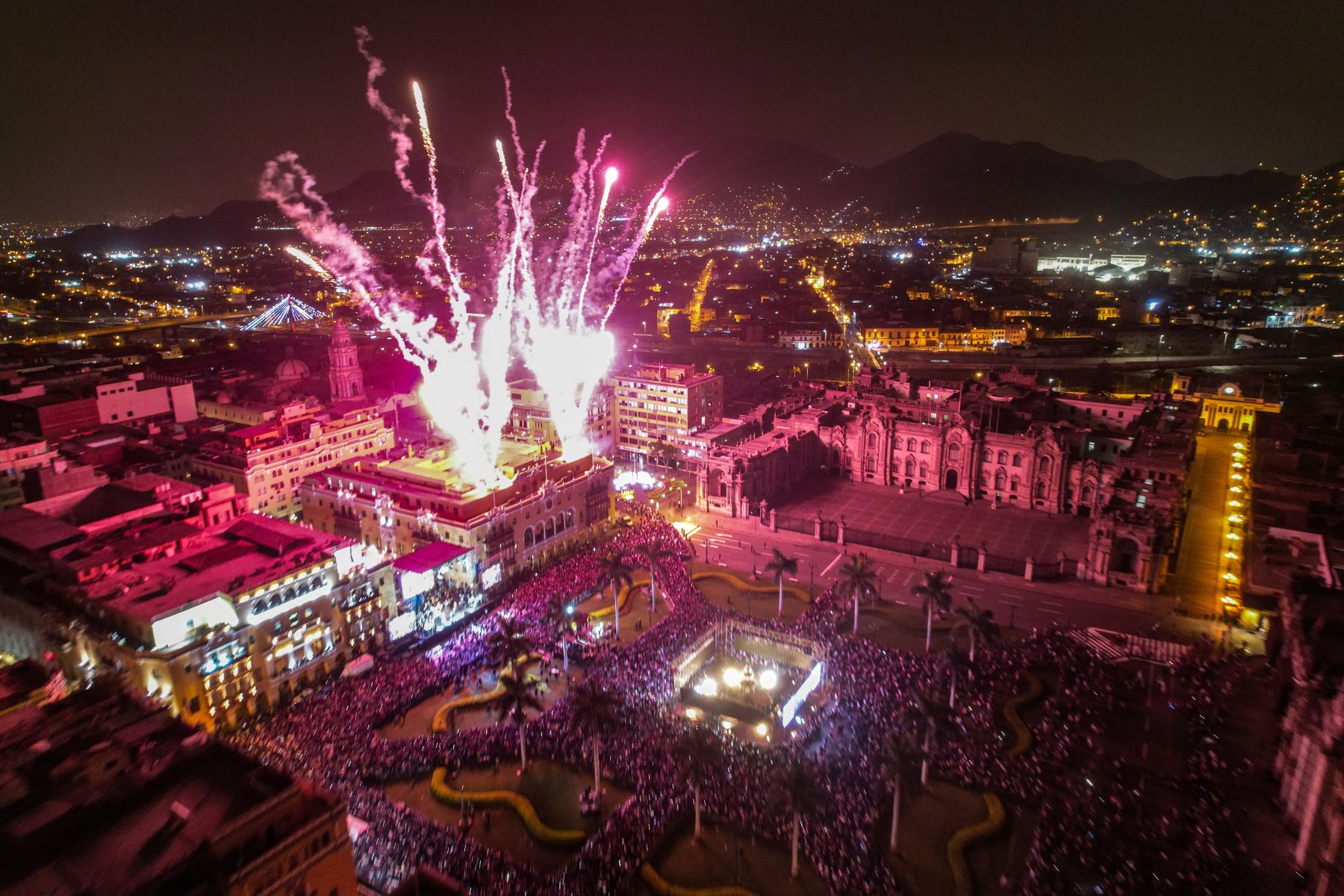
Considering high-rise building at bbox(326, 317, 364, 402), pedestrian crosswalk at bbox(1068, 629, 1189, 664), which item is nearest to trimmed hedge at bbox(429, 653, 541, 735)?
pedestrian crosswalk at bbox(1068, 629, 1189, 664)

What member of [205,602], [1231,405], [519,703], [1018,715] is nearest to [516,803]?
[519,703]

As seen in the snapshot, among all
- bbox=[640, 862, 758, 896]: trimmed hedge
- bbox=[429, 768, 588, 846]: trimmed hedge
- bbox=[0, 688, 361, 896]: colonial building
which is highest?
bbox=[0, 688, 361, 896]: colonial building

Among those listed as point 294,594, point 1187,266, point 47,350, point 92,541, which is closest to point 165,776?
point 294,594

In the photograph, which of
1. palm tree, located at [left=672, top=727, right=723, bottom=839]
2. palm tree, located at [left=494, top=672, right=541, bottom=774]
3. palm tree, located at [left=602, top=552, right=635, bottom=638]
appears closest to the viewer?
palm tree, located at [left=672, top=727, right=723, bottom=839]

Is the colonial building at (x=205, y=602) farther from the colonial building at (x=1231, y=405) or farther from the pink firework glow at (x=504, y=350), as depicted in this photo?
the colonial building at (x=1231, y=405)

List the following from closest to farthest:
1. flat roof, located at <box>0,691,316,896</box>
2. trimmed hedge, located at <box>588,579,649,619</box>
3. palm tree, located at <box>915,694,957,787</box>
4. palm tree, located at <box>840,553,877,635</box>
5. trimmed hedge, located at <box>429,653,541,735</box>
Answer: flat roof, located at <box>0,691,316,896</box> < palm tree, located at <box>915,694,957,787</box> < trimmed hedge, located at <box>429,653,541,735</box> < palm tree, located at <box>840,553,877,635</box> < trimmed hedge, located at <box>588,579,649,619</box>

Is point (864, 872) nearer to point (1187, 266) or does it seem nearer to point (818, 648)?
point (818, 648)

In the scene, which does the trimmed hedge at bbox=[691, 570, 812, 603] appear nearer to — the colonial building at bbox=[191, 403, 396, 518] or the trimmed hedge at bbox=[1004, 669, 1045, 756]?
the trimmed hedge at bbox=[1004, 669, 1045, 756]
